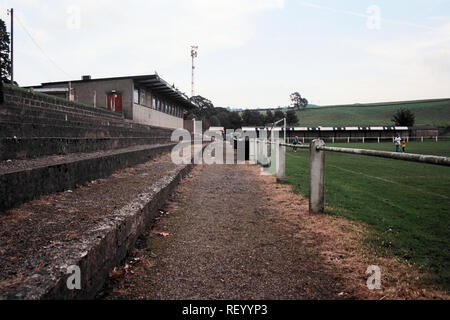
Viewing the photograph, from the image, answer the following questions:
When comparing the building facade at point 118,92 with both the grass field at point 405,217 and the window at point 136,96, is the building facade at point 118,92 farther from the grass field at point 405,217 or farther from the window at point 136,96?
the grass field at point 405,217

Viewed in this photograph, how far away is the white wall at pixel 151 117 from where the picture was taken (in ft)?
82.1

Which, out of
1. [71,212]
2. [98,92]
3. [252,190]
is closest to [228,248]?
[71,212]

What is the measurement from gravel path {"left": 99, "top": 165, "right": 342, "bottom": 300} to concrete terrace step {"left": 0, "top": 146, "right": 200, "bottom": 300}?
174mm

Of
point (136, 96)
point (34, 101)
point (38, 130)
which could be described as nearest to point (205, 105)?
point (136, 96)

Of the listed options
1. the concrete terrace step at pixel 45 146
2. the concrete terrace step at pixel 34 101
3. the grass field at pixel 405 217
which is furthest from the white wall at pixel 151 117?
the grass field at pixel 405 217

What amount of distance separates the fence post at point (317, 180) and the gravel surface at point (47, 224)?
2.63m

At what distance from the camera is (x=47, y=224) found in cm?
295

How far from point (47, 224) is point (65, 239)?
0.54 metres

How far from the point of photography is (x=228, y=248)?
3188 millimetres
